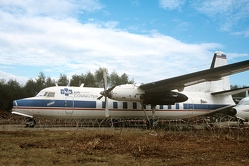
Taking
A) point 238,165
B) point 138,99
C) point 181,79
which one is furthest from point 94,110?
point 238,165

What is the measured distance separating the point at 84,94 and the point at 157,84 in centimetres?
569

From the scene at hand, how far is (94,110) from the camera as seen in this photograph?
19.9m

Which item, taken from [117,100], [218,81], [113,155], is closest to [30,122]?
[117,100]

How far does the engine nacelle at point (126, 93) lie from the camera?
18281 mm

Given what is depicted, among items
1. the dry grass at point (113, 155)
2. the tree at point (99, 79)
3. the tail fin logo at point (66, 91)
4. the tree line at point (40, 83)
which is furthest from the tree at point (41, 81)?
the dry grass at point (113, 155)

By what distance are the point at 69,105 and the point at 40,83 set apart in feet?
111

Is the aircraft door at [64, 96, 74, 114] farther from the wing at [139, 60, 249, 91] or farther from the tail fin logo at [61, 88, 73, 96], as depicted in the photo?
the wing at [139, 60, 249, 91]

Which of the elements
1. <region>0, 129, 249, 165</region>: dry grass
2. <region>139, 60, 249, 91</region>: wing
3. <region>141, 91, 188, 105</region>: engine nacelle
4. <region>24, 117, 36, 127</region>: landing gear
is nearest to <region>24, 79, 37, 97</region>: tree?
<region>24, 117, 36, 127</region>: landing gear

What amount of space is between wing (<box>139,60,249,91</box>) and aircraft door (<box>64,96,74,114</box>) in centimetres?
524

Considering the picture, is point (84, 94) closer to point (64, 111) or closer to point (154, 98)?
point (64, 111)

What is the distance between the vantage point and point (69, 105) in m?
19.1

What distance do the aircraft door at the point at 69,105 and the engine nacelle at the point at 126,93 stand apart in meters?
2.98

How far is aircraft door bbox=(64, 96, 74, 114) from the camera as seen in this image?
19.0 m

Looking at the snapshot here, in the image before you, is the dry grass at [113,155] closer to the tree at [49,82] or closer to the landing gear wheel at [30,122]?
the landing gear wheel at [30,122]
